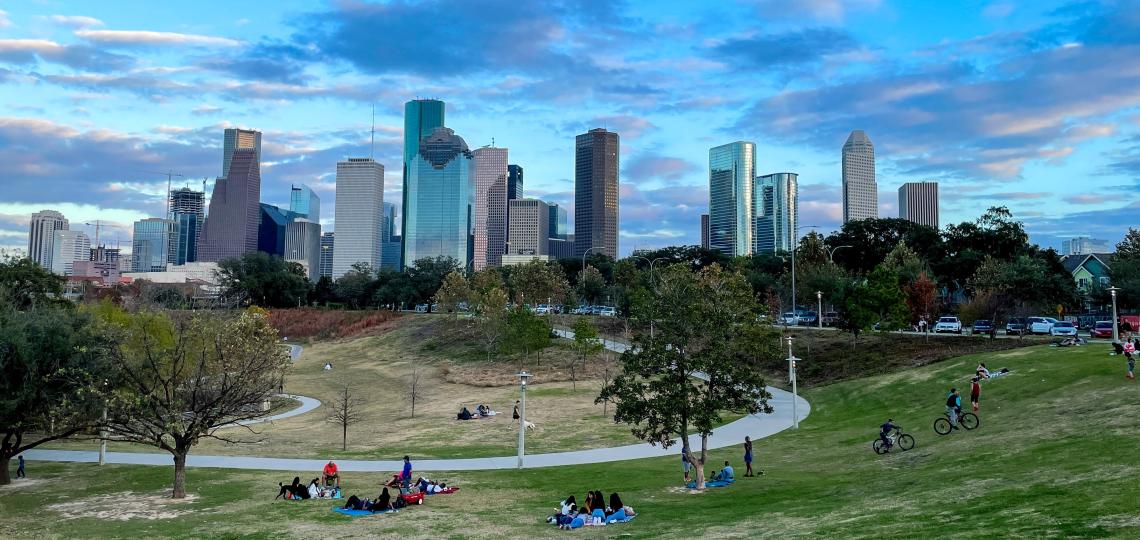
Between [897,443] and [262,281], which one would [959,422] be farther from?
[262,281]

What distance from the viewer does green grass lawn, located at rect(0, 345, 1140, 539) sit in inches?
677

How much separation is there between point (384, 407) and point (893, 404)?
121ft

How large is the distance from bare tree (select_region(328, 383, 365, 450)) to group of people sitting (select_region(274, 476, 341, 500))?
12.3m

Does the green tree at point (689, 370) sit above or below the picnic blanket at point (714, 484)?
above

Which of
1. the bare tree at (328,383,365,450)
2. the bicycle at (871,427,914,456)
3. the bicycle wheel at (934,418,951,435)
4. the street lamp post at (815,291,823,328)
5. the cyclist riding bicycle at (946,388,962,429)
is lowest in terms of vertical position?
the bare tree at (328,383,365,450)

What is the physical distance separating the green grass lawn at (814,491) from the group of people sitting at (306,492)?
0.76 meters

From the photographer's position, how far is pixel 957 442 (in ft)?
93.6

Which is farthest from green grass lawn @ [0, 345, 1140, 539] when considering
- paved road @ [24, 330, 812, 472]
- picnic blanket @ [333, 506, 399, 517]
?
paved road @ [24, 330, 812, 472]

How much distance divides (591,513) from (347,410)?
2856 centimetres

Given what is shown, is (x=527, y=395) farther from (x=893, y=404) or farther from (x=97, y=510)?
(x=97, y=510)

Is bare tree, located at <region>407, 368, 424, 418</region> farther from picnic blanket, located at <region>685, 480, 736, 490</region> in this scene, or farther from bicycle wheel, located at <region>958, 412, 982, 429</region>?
bicycle wheel, located at <region>958, 412, 982, 429</region>

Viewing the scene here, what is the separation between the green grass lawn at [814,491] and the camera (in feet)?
56.4

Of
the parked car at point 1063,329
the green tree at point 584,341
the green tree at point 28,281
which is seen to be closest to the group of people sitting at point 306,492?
the green tree at point 584,341

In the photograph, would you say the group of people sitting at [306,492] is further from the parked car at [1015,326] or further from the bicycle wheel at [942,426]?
the parked car at [1015,326]
